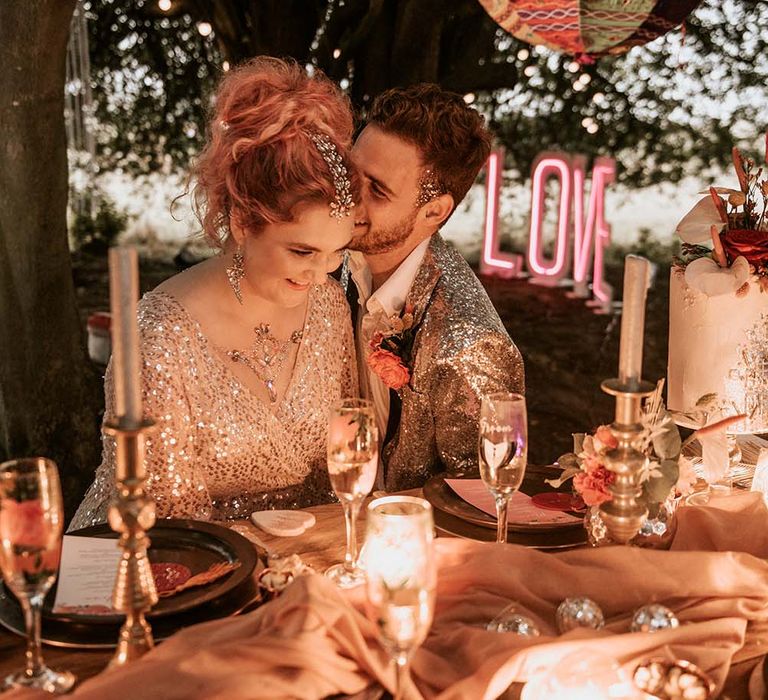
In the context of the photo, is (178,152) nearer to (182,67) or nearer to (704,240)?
(182,67)

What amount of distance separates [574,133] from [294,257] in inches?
225

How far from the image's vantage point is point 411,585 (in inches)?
43.8

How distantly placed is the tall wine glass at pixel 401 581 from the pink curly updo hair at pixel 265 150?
1323 millimetres

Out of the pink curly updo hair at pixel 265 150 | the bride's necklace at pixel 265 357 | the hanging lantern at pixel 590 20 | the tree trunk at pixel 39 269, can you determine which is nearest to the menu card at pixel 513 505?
the bride's necklace at pixel 265 357

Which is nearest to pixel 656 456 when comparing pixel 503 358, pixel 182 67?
pixel 503 358

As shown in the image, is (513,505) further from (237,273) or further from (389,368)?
(237,273)

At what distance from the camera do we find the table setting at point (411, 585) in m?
1.20

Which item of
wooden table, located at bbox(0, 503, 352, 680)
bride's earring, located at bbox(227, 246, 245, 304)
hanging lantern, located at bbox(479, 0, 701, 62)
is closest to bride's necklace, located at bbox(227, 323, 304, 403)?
bride's earring, located at bbox(227, 246, 245, 304)

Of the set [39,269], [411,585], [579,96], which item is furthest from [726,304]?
[579,96]

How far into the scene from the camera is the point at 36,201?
13.5ft

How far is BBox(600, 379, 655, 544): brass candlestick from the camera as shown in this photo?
133 cm

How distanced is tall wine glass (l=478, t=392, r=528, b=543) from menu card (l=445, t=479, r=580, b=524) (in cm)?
25

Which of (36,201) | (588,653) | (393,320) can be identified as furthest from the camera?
(36,201)

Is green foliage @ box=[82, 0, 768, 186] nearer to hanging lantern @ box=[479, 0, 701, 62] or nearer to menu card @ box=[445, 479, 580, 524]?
hanging lantern @ box=[479, 0, 701, 62]
